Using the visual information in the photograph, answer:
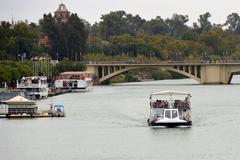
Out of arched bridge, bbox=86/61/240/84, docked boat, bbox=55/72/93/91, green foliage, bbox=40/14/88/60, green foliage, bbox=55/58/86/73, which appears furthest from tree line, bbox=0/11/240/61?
docked boat, bbox=55/72/93/91

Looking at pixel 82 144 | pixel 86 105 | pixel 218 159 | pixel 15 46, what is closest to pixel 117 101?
pixel 86 105

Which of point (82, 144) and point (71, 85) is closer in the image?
point (82, 144)

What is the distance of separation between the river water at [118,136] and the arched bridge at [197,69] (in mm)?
53834

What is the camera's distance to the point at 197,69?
478 feet

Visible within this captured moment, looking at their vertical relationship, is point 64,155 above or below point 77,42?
below

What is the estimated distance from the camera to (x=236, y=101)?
321 ft

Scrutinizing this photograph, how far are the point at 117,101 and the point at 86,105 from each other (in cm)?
568

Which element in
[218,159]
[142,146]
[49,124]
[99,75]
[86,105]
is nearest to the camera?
[218,159]

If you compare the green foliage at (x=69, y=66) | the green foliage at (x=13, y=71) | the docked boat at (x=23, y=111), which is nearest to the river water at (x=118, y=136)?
the docked boat at (x=23, y=111)

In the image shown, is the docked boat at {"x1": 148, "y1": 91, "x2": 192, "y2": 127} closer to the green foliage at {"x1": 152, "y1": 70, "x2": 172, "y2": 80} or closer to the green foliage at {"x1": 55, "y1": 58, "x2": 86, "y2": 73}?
the green foliage at {"x1": 55, "y1": 58, "x2": 86, "y2": 73}

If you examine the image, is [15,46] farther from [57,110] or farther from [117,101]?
[57,110]

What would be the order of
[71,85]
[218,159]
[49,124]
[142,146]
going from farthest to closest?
1. [71,85]
2. [49,124]
3. [142,146]
4. [218,159]

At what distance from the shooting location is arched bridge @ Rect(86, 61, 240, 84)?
142 metres

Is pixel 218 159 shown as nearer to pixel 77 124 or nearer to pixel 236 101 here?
pixel 77 124
